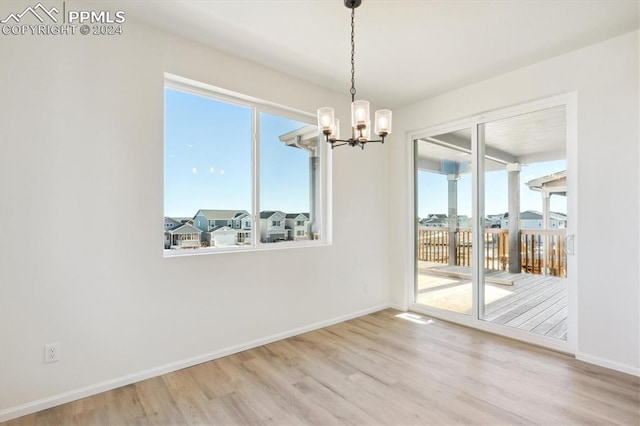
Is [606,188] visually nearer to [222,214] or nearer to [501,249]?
[501,249]

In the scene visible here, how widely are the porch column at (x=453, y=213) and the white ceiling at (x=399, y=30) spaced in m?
1.23

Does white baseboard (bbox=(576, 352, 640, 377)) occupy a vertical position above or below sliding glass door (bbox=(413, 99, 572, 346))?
below

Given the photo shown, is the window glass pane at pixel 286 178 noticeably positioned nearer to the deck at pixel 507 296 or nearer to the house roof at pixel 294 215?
the house roof at pixel 294 215

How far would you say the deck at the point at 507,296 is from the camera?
10.2 feet

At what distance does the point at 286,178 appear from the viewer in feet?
11.5

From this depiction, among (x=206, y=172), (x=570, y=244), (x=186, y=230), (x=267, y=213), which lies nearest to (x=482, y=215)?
(x=570, y=244)

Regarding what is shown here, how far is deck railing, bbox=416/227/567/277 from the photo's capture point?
122 inches

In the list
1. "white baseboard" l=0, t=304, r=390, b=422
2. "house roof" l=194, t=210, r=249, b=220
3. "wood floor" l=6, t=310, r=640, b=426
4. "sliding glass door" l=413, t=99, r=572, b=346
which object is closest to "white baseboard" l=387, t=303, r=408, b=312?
"sliding glass door" l=413, t=99, r=572, b=346

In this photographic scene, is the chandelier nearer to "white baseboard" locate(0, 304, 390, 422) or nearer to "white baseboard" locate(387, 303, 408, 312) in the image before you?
"white baseboard" locate(0, 304, 390, 422)

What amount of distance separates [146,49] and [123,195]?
1180 mm

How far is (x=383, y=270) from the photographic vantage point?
441cm

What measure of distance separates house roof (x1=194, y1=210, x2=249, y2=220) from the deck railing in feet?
8.11

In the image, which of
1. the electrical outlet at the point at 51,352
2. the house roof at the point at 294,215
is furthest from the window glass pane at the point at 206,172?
the electrical outlet at the point at 51,352

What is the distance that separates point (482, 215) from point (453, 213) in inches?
14.2
